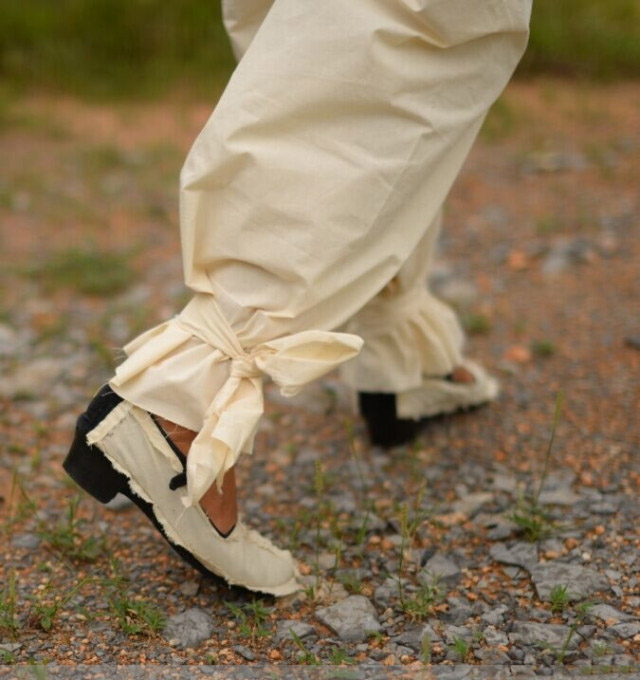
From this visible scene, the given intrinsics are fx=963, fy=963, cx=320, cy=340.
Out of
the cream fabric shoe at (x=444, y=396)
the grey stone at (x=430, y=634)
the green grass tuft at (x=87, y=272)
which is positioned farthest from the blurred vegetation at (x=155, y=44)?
the grey stone at (x=430, y=634)

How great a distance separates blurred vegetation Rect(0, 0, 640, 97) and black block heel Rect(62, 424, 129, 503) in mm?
3473

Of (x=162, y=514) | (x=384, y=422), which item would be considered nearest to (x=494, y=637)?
(x=162, y=514)

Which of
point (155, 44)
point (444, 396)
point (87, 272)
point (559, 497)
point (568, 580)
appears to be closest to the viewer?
point (568, 580)

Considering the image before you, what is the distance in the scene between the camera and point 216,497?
1.49 m

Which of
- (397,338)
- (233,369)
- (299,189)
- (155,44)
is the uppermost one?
(299,189)

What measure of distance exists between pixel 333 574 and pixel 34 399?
102 centimetres

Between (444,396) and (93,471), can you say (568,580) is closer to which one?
(444,396)

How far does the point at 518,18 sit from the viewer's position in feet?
4.61

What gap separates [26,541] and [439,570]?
741mm

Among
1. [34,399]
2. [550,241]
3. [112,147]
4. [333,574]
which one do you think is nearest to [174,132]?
[112,147]

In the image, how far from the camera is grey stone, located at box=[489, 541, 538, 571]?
5.38 ft

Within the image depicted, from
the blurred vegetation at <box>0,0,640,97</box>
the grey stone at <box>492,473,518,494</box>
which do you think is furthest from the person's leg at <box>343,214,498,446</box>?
the blurred vegetation at <box>0,0,640,97</box>

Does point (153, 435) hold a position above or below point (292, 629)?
above

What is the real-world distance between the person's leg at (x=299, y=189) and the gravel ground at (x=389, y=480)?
0.26 meters
